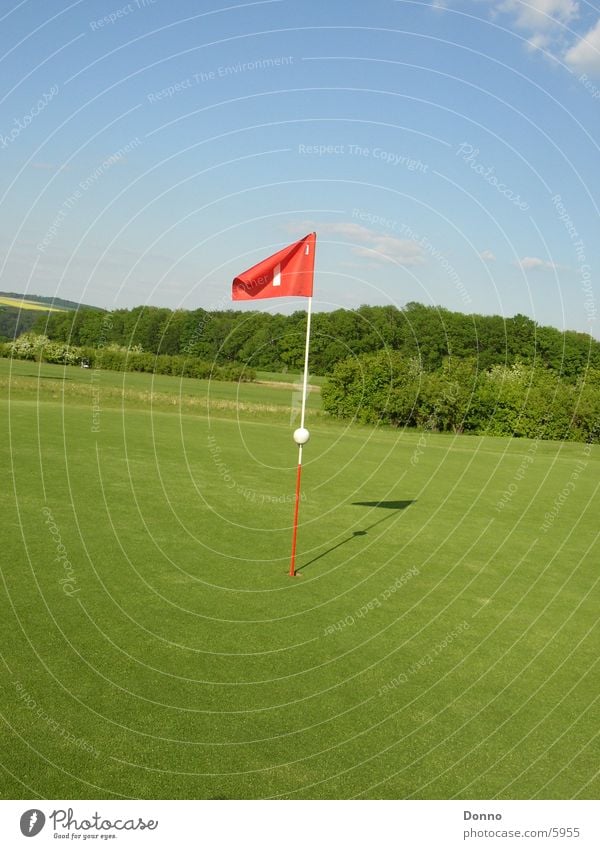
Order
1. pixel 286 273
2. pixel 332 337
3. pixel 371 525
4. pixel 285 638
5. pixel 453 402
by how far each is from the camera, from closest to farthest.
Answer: pixel 285 638, pixel 286 273, pixel 371 525, pixel 453 402, pixel 332 337

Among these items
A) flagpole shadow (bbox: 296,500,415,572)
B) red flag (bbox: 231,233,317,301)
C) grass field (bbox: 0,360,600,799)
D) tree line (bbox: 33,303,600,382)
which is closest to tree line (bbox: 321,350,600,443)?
tree line (bbox: 33,303,600,382)

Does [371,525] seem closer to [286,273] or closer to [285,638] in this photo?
[286,273]

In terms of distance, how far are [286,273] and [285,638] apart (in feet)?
16.7

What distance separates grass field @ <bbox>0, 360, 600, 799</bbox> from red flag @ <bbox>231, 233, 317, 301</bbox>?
4000mm

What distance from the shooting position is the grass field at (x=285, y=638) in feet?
20.4

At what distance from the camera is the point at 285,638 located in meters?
8.88

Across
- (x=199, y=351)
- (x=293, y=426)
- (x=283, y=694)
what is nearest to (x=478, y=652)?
(x=283, y=694)

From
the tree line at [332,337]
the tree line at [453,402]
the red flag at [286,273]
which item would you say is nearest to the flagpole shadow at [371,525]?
the red flag at [286,273]

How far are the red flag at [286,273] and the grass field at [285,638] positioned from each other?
4.00 metres

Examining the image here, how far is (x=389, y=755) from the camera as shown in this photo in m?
6.47

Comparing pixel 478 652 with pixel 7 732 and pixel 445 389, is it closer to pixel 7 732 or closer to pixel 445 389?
pixel 7 732

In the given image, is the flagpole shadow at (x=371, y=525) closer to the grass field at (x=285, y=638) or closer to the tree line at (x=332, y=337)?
the grass field at (x=285, y=638)

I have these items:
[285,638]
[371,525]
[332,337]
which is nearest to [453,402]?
[332,337]

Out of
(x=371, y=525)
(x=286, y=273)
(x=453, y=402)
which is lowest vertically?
(x=371, y=525)
